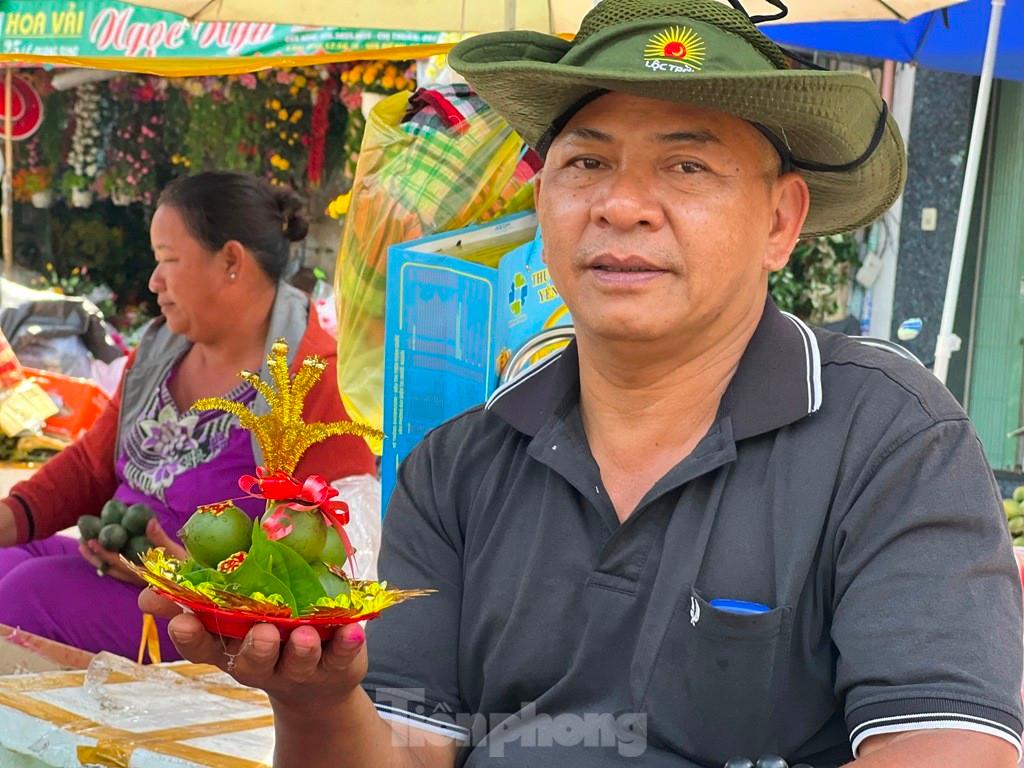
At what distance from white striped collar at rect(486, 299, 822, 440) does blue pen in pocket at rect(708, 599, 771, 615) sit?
9.4 inches

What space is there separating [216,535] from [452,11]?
2.41m

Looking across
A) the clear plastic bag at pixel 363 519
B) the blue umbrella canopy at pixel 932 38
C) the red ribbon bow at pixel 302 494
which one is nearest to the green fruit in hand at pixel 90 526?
the clear plastic bag at pixel 363 519

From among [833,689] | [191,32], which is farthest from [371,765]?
[191,32]

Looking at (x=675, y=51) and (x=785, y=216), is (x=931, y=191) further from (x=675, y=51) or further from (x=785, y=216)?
(x=675, y=51)

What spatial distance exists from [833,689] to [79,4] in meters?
6.36

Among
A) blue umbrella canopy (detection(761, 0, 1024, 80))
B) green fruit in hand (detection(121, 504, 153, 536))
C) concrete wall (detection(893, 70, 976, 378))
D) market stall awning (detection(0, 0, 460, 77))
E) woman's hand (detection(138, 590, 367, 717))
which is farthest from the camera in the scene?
concrete wall (detection(893, 70, 976, 378))

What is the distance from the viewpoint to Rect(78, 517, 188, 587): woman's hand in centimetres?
366

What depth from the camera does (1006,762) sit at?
1.57 meters

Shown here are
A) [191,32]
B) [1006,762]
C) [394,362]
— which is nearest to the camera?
[1006,762]

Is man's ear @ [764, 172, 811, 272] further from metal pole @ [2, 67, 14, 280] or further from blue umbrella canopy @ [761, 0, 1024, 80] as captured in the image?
metal pole @ [2, 67, 14, 280]

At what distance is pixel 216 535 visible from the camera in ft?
5.34

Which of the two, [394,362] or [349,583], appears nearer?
[349,583]

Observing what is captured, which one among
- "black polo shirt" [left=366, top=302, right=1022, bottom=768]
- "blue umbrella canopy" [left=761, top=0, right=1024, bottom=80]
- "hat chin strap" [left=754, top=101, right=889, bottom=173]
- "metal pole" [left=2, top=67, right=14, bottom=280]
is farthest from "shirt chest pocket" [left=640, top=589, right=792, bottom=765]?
"metal pole" [left=2, top=67, right=14, bottom=280]

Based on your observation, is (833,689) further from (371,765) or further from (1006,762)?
(371,765)
